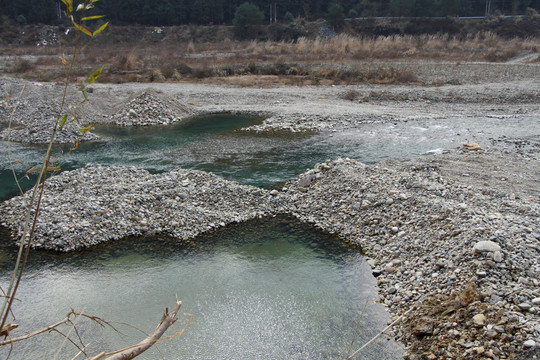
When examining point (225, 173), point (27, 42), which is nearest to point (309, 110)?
point (225, 173)

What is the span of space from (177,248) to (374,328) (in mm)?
4025

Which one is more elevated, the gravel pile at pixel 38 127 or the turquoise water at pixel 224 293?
the gravel pile at pixel 38 127

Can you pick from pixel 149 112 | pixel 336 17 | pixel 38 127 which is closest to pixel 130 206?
pixel 38 127

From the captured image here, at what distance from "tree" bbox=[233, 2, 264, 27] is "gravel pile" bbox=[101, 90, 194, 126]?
3436 centimetres

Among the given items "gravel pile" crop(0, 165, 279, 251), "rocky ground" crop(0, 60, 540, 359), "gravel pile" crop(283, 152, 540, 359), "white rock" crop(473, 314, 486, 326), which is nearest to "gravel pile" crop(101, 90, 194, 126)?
"rocky ground" crop(0, 60, 540, 359)

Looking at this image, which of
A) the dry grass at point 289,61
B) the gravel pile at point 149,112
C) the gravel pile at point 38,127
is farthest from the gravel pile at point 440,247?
the dry grass at point 289,61

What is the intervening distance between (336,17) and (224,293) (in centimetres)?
5030

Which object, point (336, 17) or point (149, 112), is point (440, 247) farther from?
point (336, 17)

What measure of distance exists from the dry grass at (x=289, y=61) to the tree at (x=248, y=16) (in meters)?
7.35

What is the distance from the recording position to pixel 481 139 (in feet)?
48.3

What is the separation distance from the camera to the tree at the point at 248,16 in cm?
5203

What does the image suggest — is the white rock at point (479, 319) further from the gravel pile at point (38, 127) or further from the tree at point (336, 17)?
the tree at point (336, 17)

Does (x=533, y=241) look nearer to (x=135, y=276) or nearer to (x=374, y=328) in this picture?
(x=374, y=328)

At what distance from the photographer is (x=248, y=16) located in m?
51.9
